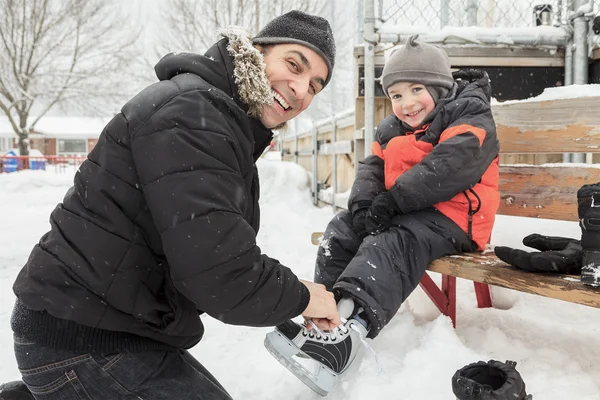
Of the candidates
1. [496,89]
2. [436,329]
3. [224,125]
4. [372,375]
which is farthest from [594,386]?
[496,89]

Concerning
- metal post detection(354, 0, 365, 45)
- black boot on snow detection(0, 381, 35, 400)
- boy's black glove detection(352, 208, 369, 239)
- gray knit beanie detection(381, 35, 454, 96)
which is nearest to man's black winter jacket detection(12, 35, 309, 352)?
black boot on snow detection(0, 381, 35, 400)

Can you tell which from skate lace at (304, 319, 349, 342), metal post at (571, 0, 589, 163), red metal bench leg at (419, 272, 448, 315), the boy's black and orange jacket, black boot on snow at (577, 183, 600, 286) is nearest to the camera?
black boot on snow at (577, 183, 600, 286)

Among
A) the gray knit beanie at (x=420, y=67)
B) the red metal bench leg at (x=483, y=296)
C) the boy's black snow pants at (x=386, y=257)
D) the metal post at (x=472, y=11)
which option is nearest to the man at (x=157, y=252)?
the boy's black snow pants at (x=386, y=257)

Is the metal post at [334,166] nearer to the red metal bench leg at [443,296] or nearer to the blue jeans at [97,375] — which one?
the red metal bench leg at [443,296]

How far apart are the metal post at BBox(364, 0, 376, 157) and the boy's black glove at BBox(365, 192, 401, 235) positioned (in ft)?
5.13

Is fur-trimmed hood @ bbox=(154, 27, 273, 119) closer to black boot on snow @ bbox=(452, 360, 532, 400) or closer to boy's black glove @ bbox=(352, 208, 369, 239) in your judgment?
black boot on snow @ bbox=(452, 360, 532, 400)

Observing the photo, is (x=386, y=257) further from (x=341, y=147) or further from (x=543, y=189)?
(x=341, y=147)

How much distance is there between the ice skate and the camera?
2.01m

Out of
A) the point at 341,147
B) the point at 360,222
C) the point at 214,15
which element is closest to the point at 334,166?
the point at 341,147

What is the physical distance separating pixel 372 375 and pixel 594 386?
3.17 ft

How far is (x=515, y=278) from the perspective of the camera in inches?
88.0

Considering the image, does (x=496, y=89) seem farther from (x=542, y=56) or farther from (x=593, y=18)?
(x=593, y=18)

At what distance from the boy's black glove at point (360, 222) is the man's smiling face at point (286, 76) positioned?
1.39m

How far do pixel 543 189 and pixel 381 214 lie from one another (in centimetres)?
135
